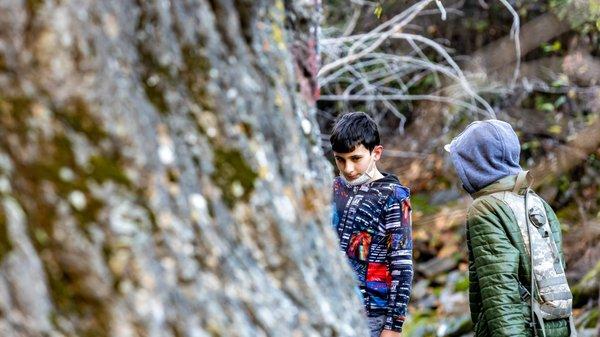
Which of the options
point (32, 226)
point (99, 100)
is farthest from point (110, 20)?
point (32, 226)

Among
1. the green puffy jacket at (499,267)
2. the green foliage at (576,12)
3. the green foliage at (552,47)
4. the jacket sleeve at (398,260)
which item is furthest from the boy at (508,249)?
the green foliage at (552,47)

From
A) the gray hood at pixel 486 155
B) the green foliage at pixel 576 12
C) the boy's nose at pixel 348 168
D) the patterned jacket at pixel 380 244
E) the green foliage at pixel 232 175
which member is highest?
the green foliage at pixel 576 12

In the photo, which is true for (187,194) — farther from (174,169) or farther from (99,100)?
(99,100)

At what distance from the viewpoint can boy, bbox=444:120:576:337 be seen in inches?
120

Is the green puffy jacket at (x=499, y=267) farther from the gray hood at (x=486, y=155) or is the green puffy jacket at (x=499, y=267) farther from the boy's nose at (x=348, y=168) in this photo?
the boy's nose at (x=348, y=168)

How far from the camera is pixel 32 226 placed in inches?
56.3

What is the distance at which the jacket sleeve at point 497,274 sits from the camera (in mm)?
3043

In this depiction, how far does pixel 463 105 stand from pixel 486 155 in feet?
18.6

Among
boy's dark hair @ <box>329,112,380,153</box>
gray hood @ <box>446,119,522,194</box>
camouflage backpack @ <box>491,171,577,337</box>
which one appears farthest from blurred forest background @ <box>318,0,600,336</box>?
camouflage backpack @ <box>491,171,577,337</box>

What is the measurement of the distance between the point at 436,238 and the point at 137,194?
851 cm

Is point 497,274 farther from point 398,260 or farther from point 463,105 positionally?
point 463,105

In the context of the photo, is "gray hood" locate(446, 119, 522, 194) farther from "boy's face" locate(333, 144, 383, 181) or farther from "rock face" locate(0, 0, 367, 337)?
"rock face" locate(0, 0, 367, 337)

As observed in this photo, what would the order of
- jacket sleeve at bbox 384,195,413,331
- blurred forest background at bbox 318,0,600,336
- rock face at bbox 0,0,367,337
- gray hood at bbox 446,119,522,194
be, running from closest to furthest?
rock face at bbox 0,0,367,337 < gray hood at bbox 446,119,522,194 < jacket sleeve at bbox 384,195,413,331 < blurred forest background at bbox 318,0,600,336

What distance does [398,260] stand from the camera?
3492 mm
